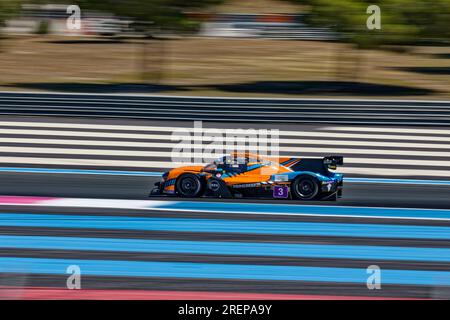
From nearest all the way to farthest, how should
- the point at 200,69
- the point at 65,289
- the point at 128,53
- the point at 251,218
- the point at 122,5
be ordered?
the point at 65,289
the point at 251,218
the point at 122,5
the point at 200,69
the point at 128,53

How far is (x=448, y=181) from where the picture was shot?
11.9 meters

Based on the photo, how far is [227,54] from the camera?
33562mm

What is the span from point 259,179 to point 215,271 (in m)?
2.85

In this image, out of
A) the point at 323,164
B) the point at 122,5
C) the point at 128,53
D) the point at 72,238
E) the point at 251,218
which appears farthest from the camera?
the point at 128,53

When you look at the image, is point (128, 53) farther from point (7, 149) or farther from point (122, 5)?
point (7, 149)

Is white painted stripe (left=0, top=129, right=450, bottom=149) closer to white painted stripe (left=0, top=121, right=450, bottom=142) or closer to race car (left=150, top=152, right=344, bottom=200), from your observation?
white painted stripe (left=0, top=121, right=450, bottom=142)

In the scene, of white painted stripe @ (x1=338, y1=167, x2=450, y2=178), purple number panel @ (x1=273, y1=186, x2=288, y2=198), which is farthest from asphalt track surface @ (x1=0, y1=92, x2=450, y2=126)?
purple number panel @ (x1=273, y1=186, x2=288, y2=198)

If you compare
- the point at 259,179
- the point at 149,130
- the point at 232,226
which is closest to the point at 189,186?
the point at 259,179

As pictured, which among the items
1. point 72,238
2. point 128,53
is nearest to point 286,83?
point 128,53

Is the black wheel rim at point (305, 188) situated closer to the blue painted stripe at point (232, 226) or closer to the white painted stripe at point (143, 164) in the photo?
the blue painted stripe at point (232, 226)

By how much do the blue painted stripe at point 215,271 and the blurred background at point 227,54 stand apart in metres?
15.1

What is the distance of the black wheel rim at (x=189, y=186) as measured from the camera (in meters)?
9.98

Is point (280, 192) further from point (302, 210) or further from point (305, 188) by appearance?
point (302, 210)

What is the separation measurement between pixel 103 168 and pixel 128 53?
21.1 meters
